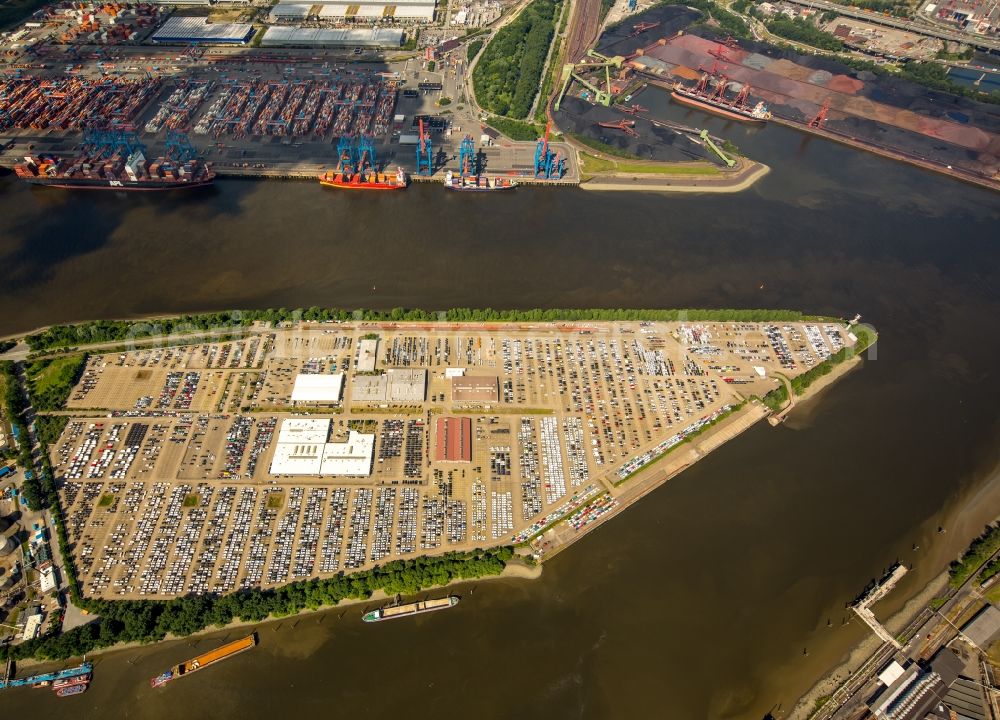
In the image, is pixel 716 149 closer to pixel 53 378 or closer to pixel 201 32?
pixel 53 378

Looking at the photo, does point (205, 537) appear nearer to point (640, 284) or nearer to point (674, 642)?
point (674, 642)

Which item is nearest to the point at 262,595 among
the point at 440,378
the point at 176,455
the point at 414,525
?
the point at 414,525

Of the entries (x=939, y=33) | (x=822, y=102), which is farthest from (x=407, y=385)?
(x=939, y=33)

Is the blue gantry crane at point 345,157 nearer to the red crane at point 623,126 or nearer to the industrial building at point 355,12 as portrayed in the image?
the red crane at point 623,126

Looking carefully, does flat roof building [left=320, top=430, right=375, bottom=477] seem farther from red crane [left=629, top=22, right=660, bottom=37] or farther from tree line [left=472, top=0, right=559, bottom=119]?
red crane [left=629, top=22, right=660, bottom=37]

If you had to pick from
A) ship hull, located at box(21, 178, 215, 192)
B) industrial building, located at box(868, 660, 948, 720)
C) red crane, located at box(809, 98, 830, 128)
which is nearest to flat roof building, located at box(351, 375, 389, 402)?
ship hull, located at box(21, 178, 215, 192)

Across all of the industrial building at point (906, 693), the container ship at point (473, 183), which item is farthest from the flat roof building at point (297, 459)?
the industrial building at point (906, 693)
